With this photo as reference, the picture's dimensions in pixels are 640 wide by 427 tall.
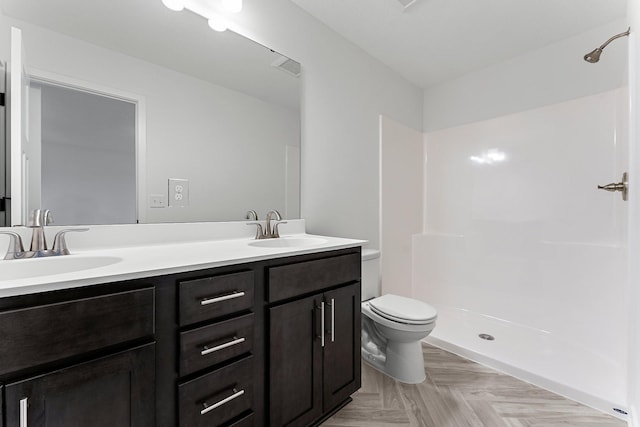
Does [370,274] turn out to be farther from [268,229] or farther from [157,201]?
[157,201]

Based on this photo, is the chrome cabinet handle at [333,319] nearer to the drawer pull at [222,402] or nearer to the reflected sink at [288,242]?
the reflected sink at [288,242]

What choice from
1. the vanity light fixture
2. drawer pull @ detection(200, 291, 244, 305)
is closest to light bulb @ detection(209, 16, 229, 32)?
the vanity light fixture

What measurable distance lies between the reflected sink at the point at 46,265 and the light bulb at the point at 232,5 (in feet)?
4.34

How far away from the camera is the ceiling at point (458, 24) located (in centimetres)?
175

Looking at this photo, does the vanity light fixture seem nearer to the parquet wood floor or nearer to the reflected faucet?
the reflected faucet

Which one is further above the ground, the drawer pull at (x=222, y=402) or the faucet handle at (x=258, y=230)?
the faucet handle at (x=258, y=230)

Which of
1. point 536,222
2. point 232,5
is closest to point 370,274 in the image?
point 536,222

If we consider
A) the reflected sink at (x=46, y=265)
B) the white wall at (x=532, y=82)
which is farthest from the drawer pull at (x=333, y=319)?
the white wall at (x=532, y=82)

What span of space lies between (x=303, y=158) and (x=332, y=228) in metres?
0.52

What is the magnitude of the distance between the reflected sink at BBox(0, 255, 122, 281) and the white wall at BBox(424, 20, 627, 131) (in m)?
2.85

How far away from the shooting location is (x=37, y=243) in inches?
38.7

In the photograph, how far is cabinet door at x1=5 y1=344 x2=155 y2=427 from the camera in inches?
24.1

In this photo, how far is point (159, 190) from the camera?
1.32 meters

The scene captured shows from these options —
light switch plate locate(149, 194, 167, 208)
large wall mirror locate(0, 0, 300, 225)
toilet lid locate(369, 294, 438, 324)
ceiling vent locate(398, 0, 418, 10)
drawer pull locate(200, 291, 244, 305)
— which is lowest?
toilet lid locate(369, 294, 438, 324)
